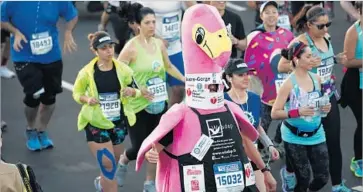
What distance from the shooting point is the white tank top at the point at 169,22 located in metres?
9.35

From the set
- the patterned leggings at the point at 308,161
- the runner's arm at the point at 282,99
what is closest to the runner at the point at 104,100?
the runner's arm at the point at 282,99

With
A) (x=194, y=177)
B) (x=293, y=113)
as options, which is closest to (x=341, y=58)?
(x=293, y=113)

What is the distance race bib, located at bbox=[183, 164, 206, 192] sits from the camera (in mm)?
5645

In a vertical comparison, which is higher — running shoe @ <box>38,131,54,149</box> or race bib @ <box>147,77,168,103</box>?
race bib @ <box>147,77,168,103</box>

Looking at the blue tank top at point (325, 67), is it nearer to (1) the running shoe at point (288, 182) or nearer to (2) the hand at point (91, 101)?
(1) the running shoe at point (288, 182)

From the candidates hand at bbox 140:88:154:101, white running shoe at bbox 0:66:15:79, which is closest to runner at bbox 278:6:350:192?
hand at bbox 140:88:154:101

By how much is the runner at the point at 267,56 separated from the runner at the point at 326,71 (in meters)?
0.45

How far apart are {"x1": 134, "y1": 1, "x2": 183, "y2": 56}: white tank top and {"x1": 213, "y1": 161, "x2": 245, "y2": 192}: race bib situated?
12.3ft

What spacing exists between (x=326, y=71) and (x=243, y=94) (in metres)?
1.15

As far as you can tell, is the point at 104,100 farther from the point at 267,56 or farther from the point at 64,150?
the point at 64,150

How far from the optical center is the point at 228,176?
5.68 meters

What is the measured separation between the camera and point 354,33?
8102 mm

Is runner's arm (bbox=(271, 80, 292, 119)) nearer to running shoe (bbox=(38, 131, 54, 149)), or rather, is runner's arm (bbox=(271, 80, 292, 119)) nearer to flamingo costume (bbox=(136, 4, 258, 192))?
flamingo costume (bbox=(136, 4, 258, 192))

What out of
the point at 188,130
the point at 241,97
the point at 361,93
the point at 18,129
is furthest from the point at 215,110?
the point at 18,129
